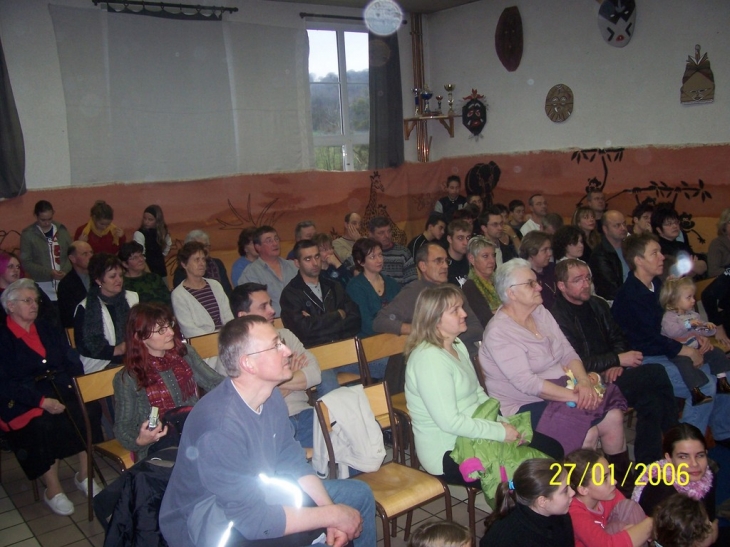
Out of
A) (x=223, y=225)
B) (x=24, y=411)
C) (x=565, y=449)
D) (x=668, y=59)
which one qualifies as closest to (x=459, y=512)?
(x=565, y=449)

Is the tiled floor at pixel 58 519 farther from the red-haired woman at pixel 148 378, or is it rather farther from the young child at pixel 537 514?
the young child at pixel 537 514

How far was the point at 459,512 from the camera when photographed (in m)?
3.47

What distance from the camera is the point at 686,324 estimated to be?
407 cm

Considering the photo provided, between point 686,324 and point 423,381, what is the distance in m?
2.05

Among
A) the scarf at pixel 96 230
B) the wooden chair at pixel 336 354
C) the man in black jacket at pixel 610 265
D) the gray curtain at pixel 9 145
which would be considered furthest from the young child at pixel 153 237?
the man in black jacket at pixel 610 265

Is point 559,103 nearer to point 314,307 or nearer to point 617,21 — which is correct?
point 617,21

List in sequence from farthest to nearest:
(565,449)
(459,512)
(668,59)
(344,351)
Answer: (668,59) → (344,351) → (459,512) → (565,449)

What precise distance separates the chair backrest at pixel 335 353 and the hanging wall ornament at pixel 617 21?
5.47 metres

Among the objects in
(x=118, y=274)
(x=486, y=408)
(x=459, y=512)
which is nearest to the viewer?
(x=486, y=408)

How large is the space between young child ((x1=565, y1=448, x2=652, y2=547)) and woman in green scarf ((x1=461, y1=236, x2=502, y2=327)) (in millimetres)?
1826

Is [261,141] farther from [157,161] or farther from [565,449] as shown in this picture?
[565,449]

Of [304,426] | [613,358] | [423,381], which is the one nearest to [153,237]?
[304,426]

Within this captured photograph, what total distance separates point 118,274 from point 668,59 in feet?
19.9

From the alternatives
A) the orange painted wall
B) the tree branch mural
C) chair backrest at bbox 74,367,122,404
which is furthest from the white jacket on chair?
the tree branch mural
